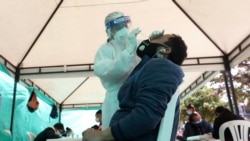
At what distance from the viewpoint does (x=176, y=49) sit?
94cm

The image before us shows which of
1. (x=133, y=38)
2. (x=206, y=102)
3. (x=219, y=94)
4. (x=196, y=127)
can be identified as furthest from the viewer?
(x=206, y=102)

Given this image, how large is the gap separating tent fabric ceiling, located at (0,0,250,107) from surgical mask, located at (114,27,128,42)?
202 centimetres

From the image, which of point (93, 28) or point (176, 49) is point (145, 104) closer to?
point (176, 49)

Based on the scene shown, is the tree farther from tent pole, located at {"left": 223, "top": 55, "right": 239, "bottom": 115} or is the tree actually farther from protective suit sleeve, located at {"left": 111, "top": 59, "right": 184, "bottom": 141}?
protective suit sleeve, located at {"left": 111, "top": 59, "right": 184, "bottom": 141}

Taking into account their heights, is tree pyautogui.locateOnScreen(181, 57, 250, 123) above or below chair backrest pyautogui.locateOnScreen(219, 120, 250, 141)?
above

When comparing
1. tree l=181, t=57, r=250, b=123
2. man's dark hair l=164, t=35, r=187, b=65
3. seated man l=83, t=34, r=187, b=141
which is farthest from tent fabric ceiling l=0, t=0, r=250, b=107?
tree l=181, t=57, r=250, b=123

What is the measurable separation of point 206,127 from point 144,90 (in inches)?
165

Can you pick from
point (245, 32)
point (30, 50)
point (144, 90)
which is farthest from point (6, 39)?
point (144, 90)

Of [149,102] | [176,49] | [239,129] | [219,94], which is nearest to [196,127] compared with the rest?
[239,129]

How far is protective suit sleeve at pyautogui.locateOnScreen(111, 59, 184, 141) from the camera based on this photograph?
711mm

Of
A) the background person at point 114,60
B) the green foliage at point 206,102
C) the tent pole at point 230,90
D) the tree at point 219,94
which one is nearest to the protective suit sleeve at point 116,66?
the background person at point 114,60

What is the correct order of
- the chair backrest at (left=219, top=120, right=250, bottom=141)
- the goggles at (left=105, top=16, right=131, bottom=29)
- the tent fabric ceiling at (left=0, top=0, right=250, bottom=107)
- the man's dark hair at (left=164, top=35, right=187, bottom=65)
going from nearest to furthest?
the man's dark hair at (left=164, top=35, right=187, bottom=65), the goggles at (left=105, top=16, right=131, bottom=29), the chair backrest at (left=219, top=120, right=250, bottom=141), the tent fabric ceiling at (left=0, top=0, right=250, bottom=107)

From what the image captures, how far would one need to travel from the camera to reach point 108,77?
51.1 inches

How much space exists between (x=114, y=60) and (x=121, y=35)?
0.22 meters
